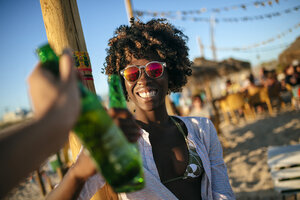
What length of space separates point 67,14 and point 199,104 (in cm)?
549

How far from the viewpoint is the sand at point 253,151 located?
12.5ft

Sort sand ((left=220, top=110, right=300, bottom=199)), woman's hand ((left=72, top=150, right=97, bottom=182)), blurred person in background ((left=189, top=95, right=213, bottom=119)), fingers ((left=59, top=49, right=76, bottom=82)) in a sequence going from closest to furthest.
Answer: fingers ((left=59, top=49, right=76, bottom=82)), woman's hand ((left=72, top=150, right=97, bottom=182)), sand ((left=220, top=110, right=300, bottom=199)), blurred person in background ((left=189, top=95, right=213, bottom=119))

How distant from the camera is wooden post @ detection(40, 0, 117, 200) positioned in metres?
1.33

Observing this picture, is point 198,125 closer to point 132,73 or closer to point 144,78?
point 144,78

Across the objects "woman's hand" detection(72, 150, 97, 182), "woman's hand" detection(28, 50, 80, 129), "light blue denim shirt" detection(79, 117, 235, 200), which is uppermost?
"woman's hand" detection(28, 50, 80, 129)

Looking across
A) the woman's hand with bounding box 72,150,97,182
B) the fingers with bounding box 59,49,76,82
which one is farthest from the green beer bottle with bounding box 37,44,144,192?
the woman's hand with bounding box 72,150,97,182

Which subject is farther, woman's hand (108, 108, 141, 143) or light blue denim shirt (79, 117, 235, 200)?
light blue denim shirt (79, 117, 235, 200)

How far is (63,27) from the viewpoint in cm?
134

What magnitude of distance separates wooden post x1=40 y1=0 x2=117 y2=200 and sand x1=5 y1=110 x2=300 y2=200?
221 centimetres

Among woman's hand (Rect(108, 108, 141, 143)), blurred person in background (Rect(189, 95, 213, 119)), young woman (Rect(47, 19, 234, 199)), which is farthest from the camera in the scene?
blurred person in background (Rect(189, 95, 213, 119))

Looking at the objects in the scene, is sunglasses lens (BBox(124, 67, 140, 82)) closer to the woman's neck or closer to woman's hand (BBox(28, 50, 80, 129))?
the woman's neck

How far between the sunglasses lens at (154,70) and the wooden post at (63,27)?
50 centimetres

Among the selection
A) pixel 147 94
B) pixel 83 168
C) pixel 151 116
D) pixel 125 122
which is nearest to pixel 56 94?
pixel 125 122

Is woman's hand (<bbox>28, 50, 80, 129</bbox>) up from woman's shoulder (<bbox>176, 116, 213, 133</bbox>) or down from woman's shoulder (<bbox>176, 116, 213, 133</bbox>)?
up
